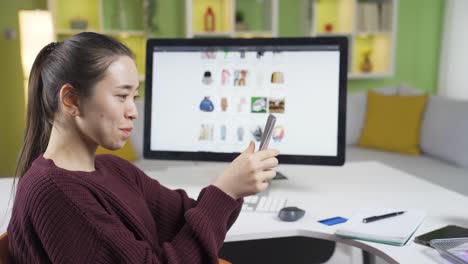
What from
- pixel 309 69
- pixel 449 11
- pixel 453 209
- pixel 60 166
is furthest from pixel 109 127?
pixel 449 11

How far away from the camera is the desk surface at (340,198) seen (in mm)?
1105

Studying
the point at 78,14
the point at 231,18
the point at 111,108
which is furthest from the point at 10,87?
the point at 111,108

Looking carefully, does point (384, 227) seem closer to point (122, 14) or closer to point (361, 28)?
point (122, 14)

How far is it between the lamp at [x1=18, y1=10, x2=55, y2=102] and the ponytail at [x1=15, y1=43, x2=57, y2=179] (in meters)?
2.80

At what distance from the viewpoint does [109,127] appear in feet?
2.97

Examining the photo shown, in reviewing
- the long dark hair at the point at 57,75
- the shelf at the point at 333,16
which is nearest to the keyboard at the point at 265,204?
the long dark hair at the point at 57,75

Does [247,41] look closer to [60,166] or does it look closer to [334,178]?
[334,178]

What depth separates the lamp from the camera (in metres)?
3.52

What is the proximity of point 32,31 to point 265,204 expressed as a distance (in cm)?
290

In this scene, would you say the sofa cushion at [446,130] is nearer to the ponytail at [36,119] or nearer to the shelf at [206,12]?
the shelf at [206,12]

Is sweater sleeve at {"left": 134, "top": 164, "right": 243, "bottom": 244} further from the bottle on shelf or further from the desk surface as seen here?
the bottle on shelf

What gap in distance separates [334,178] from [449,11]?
346 cm

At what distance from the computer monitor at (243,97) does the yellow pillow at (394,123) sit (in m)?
2.20

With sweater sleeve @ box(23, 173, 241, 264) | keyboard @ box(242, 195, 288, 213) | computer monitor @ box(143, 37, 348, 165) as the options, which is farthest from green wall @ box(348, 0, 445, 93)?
sweater sleeve @ box(23, 173, 241, 264)
